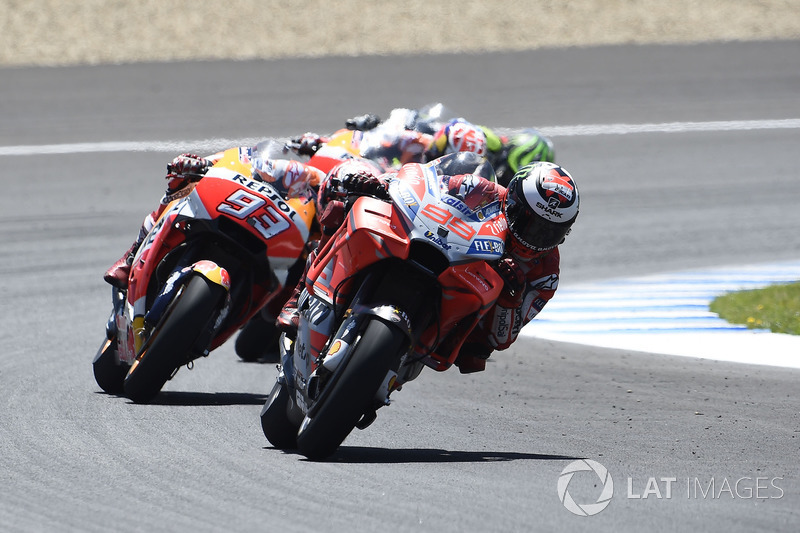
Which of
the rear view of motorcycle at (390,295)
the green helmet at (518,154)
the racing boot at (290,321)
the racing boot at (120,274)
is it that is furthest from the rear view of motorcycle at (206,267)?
the green helmet at (518,154)

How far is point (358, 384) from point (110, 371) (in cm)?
269

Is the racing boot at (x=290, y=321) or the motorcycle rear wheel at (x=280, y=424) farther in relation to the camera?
the racing boot at (x=290, y=321)

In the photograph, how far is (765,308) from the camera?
10.4 meters

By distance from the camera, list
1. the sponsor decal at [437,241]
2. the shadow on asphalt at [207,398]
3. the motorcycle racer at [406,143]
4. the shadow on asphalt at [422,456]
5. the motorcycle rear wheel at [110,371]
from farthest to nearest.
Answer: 1. the motorcycle racer at [406,143]
2. the motorcycle rear wheel at [110,371]
3. the shadow on asphalt at [207,398]
4. the shadow on asphalt at [422,456]
5. the sponsor decal at [437,241]

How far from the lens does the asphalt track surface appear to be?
508 cm

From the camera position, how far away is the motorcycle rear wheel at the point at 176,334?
6988 millimetres

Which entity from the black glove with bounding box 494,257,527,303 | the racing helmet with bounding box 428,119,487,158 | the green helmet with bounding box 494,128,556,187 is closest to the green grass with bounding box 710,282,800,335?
the green helmet with bounding box 494,128,556,187

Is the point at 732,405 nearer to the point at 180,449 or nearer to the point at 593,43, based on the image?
the point at 180,449

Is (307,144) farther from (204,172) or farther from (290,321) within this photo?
(290,321)

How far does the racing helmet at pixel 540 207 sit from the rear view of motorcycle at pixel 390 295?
0.09 meters

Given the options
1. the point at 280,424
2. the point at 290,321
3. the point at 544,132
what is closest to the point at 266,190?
the point at 290,321

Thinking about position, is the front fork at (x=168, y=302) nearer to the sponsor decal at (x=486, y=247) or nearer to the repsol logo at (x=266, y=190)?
the repsol logo at (x=266, y=190)

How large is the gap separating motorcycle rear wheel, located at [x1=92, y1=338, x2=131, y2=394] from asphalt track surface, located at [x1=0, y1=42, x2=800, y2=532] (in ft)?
0.51

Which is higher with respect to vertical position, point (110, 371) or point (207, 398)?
point (110, 371)
